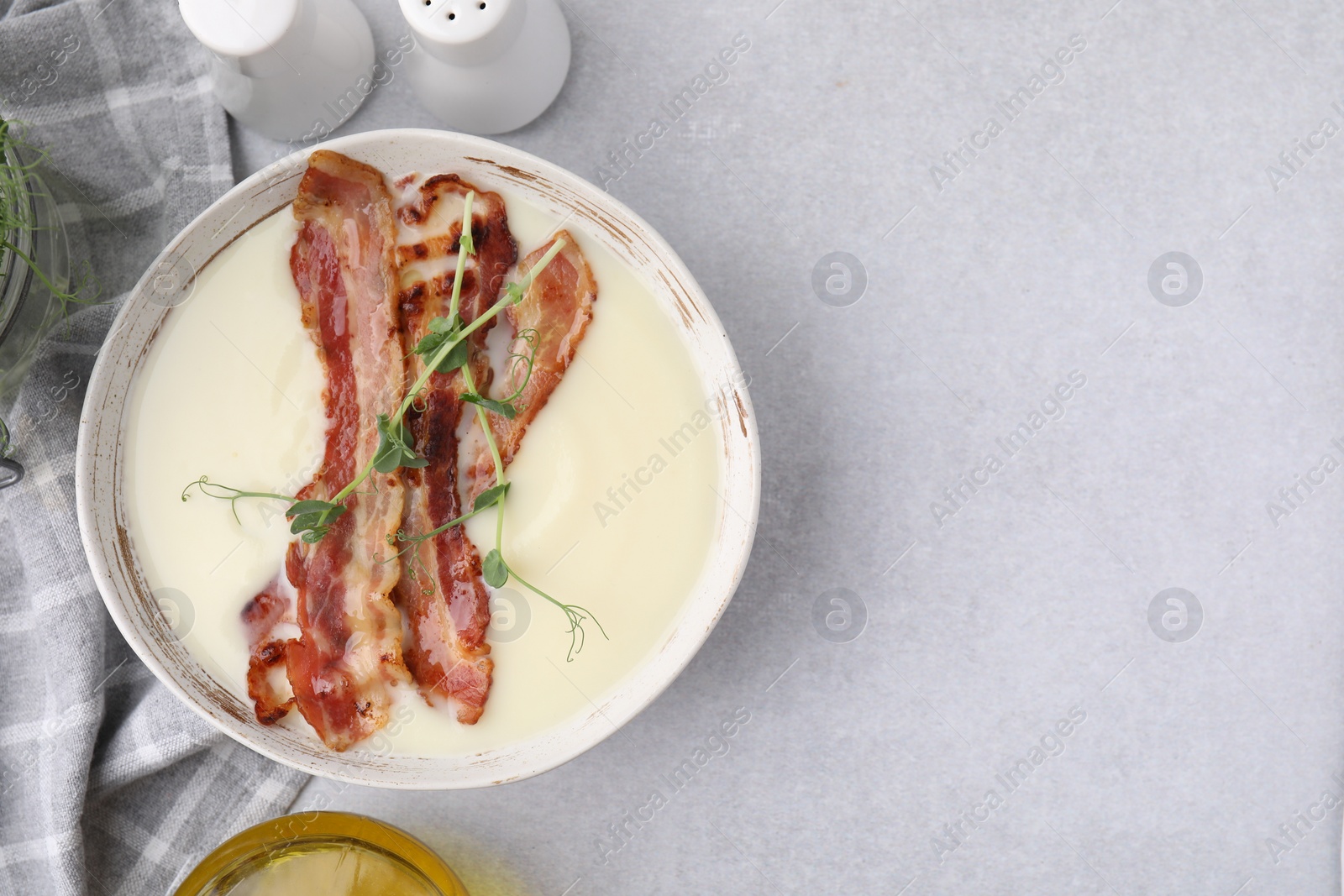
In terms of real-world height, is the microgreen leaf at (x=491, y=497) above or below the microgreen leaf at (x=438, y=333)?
below

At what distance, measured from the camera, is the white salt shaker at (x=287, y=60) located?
1.12 meters

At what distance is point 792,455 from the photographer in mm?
1324

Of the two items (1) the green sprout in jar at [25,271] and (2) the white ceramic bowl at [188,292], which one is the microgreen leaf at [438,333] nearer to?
(2) the white ceramic bowl at [188,292]

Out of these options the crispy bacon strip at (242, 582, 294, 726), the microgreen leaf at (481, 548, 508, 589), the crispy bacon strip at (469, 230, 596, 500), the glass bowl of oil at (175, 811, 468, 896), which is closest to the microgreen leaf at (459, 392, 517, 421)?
the crispy bacon strip at (469, 230, 596, 500)

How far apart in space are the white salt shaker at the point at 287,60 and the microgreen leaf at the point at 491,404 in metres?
0.48

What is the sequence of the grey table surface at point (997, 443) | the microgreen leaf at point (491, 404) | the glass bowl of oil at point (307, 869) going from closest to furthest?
the microgreen leaf at point (491, 404)
the glass bowl of oil at point (307, 869)
the grey table surface at point (997, 443)

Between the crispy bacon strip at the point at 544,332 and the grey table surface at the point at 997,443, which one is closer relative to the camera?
the crispy bacon strip at the point at 544,332

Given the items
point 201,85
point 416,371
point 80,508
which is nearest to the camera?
point 80,508

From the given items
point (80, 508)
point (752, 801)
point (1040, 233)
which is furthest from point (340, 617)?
point (1040, 233)

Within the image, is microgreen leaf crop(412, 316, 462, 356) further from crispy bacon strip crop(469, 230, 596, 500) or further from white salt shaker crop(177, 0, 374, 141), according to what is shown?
white salt shaker crop(177, 0, 374, 141)

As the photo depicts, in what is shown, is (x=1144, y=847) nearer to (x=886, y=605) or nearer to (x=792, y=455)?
(x=886, y=605)

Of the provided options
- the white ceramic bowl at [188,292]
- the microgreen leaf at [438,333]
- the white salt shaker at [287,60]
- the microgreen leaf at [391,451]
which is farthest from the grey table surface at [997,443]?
the microgreen leaf at [391,451]

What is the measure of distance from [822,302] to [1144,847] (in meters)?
0.89

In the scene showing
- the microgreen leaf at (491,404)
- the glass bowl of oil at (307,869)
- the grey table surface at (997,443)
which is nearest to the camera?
the microgreen leaf at (491,404)
